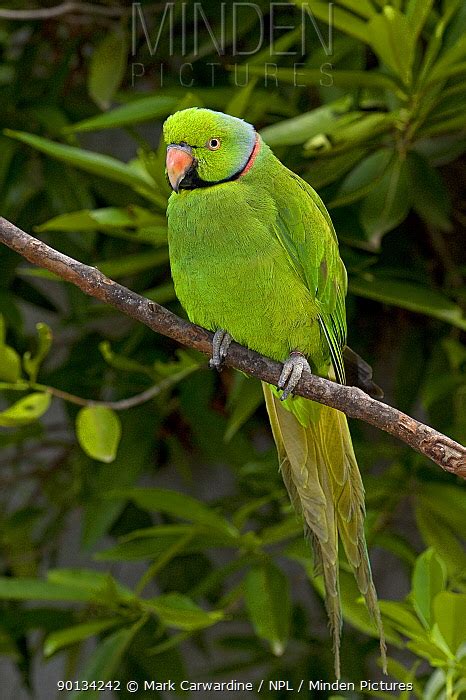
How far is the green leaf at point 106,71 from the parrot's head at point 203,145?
2.04ft

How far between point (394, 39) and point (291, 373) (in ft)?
1.48

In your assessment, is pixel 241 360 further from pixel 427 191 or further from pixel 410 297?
pixel 427 191

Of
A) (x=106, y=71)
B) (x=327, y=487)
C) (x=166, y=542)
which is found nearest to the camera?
(x=327, y=487)

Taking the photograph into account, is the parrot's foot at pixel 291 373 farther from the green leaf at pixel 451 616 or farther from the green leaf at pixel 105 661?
the green leaf at pixel 105 661

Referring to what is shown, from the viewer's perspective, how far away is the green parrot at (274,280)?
2.34ft

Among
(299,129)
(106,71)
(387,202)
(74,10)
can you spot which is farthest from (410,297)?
(74,10)

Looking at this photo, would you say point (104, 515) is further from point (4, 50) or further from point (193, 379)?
point (4, 50)

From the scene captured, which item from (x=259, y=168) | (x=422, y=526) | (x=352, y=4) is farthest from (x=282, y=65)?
(x=422, y=526)

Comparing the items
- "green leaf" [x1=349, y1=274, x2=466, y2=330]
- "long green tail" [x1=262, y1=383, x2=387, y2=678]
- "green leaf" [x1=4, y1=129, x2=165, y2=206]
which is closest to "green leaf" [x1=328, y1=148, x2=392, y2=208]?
"green leaf" [x1=349, y1=274, x2=466, y2=330]

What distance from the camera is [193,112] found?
0.69 meters

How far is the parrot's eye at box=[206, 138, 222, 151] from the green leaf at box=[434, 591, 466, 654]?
17.9 inches

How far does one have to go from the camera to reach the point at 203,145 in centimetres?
69

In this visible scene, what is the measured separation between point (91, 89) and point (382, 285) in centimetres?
55

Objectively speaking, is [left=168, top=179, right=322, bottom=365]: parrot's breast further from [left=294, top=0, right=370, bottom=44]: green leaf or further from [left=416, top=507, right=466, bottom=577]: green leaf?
[left=416, top=507, right=466, bottom=577]: green leaf
